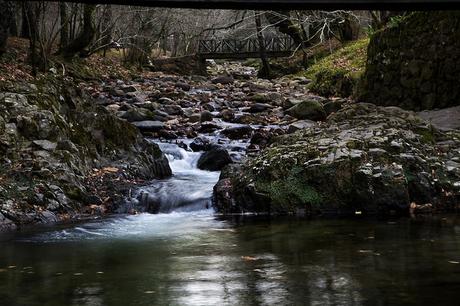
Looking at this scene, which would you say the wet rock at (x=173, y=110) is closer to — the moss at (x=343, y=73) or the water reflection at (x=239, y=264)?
the moss at (x=343, y=73)

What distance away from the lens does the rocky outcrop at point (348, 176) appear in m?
8.22

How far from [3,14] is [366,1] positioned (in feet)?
43.9

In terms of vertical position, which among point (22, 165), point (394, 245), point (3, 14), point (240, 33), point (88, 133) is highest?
point (240, 33)

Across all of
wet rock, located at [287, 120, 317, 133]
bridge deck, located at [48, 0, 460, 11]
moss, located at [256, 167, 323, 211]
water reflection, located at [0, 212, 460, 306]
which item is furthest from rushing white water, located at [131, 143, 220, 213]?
bridge deck, located at [48, 0, 460, 11]

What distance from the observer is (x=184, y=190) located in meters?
9.84

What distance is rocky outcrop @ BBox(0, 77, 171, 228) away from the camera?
8453 millimetres

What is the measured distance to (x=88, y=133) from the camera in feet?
35.9

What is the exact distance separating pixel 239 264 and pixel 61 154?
17.7ft

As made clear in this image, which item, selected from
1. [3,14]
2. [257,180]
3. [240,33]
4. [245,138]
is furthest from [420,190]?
[240,33]

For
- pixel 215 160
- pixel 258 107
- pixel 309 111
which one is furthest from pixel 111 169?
pixel 258 107

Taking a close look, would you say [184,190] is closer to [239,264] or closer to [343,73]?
[239,264]

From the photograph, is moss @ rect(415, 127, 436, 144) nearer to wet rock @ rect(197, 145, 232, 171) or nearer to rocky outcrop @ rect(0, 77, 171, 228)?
wet rock @ rect(197, 145, 232, 171)

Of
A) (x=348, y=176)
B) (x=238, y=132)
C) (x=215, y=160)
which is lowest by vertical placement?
(x=348, y=176)

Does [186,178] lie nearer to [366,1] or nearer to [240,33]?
[366,1]
